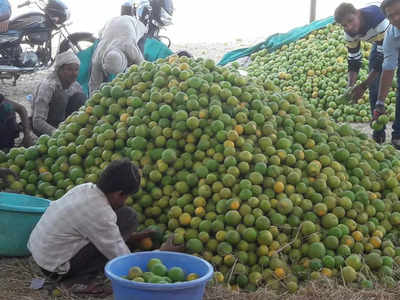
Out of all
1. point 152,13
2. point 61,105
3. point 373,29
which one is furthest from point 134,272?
point 152,13

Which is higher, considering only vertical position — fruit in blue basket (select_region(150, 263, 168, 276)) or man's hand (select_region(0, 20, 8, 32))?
man's hand (select_region(0, 20, 8, 32))

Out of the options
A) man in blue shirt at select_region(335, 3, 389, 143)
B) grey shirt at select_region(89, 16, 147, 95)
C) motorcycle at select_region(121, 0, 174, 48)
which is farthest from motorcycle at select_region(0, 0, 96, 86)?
man in blue shirt at select_region(335, 3, 389, 143)

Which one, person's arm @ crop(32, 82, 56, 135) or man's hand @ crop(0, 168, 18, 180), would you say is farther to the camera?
person's arm @ crop(32, 82, 56, 135)

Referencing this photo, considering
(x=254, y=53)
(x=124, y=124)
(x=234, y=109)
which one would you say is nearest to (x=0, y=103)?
(x=124, y=124)

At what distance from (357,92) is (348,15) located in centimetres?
80

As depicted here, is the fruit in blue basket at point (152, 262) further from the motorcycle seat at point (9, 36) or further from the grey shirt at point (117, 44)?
the motorcycle seat at point (9, 36)

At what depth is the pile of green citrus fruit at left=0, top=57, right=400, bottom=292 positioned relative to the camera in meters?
3.00

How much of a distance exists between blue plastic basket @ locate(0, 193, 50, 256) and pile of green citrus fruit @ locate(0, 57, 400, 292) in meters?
0.48

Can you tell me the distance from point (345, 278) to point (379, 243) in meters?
0.39

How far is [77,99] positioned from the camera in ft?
18.4

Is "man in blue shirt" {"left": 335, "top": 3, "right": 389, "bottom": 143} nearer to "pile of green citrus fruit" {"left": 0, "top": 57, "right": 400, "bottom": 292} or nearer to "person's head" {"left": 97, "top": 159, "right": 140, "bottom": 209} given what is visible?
"pile of green citrus fruit" {"left": 0, "top": 57, "right": 400, "bottom": 292}

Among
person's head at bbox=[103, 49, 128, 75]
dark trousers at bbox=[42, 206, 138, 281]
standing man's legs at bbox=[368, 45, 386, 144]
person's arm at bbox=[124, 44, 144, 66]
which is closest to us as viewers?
dark trousers at bbox=[42, 206, 138, 281]

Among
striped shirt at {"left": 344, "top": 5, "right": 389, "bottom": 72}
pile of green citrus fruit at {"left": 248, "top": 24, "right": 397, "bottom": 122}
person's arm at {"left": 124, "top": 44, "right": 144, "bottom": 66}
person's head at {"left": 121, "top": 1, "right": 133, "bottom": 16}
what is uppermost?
person's head at {"left": 121, "top": 1, "right": 133, "bottom": 16}

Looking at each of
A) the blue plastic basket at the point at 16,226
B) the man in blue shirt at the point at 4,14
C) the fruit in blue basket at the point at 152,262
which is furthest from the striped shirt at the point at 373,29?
the man in blue shirt at the point at 4,14
